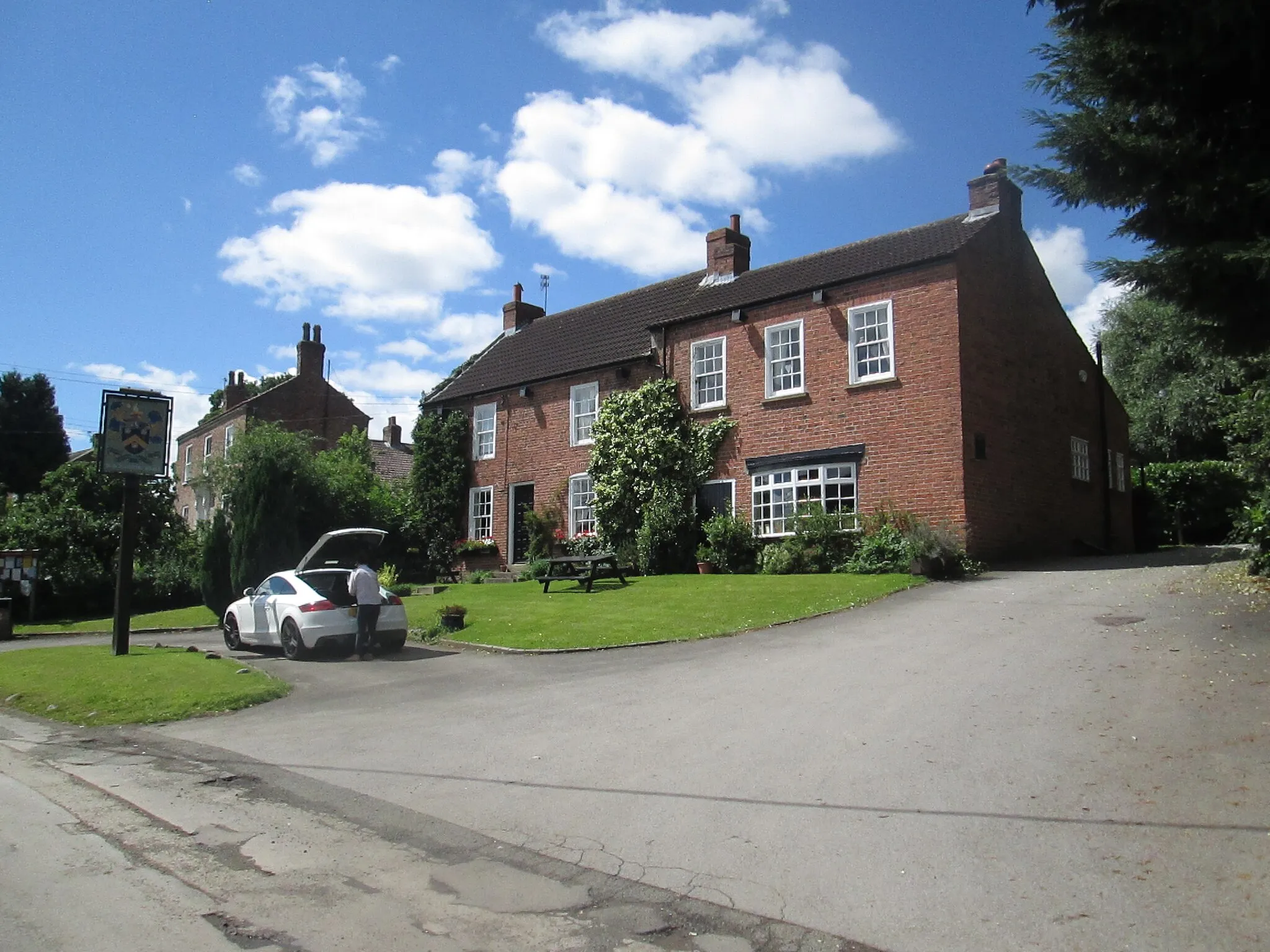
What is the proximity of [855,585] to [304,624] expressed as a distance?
9528 millimetres

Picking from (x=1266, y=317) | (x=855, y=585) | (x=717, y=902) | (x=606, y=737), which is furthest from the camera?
(x=855, y=585)

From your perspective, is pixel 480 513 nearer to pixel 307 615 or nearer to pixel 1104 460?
pixel 307 615

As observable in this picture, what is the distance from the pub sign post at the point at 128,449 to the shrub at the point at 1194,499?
1103 inches

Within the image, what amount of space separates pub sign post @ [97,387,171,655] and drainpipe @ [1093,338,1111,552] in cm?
2327

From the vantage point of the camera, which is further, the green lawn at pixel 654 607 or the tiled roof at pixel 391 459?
the tiled roof at pixel 391 459

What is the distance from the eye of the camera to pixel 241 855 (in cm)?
584

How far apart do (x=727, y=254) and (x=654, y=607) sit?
13468 millimetres

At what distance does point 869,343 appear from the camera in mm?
21328

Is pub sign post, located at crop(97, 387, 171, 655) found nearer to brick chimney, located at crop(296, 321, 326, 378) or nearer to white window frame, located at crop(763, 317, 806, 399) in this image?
white window frame, located at crop(763, 317, 806, 399)

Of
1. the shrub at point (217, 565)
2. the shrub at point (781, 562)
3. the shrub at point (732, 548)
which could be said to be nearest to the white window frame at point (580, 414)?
the shrub at point (732, 548)

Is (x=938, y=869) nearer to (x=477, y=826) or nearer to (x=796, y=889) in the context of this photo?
(x=796, y=889)

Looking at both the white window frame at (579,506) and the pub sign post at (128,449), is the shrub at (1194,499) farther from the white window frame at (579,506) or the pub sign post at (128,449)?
the pub sign post at (128,449)

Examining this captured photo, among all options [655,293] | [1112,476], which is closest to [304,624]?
[655,293]

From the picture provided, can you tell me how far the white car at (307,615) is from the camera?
595 inches
